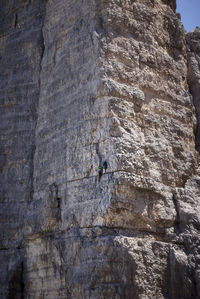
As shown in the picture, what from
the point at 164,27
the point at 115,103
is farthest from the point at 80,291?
the point at 164,27

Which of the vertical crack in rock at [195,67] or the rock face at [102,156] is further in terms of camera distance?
the vertical crack in rock at [195,67]

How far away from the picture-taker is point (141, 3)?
30.0ft

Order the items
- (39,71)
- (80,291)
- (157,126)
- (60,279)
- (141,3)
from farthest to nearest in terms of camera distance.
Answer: (39,71), (141,3), (157,126), (60,279), (80,291)

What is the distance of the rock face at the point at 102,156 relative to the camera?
7250 mm

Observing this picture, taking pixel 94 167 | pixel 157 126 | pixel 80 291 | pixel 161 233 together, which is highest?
pixel 157 126

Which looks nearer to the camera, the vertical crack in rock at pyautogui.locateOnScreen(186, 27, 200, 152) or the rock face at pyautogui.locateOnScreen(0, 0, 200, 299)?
the rock face at pyautogui.locateOnScreen(0, 0, 200, 299)

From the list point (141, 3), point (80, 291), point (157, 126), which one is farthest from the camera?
point (141, 3)

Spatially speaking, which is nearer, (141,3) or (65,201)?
(65,201)

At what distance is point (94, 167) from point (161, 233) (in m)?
1.52

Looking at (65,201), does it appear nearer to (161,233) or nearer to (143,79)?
(161,233)

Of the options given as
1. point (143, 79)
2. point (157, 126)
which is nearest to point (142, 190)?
point (157, 126)

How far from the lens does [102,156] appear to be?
7602 millimetres

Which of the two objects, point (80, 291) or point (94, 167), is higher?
point (94, 167)

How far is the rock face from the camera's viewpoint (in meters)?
7.25
